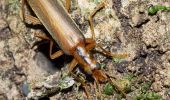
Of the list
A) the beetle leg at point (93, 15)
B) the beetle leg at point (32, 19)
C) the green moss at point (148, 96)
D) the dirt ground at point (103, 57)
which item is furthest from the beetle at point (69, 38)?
the green moss at point (148, 96)

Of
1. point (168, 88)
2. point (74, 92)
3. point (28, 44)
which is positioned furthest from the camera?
point (28, 44)

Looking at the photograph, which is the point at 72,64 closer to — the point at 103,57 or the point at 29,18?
the point at 103,57

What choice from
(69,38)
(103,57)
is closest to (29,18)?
(69,38)

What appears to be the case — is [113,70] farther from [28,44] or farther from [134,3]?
[28,44]

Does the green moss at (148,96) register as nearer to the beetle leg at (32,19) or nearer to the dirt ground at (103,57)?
the dirt ground at (103,57)

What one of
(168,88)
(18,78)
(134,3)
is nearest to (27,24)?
(18,78)

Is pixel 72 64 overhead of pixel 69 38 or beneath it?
beneath

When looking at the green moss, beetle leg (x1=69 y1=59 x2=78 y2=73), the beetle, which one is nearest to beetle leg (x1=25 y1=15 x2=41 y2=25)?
the beetle
